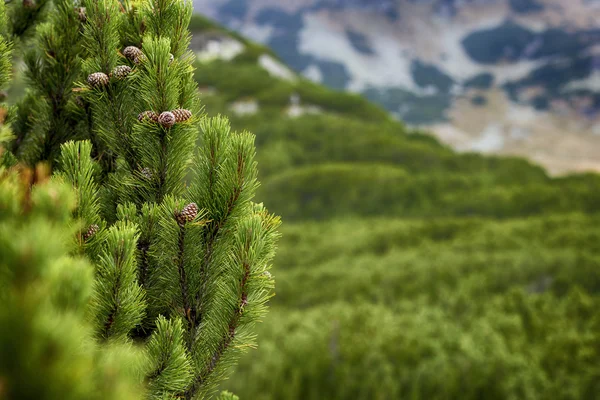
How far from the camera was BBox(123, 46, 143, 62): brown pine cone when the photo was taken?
255 centimetres

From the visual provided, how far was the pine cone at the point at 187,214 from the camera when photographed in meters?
2.23

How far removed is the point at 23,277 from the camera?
1.17m

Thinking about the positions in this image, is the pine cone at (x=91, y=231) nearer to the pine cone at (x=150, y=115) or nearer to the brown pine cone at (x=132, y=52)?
the pine cone at (x=150, y=115)

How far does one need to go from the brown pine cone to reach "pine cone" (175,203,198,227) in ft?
3.06

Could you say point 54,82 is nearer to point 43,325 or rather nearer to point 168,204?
point 168,204

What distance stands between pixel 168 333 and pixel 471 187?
4761 inches

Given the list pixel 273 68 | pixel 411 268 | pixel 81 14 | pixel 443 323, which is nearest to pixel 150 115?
pixel 81 14

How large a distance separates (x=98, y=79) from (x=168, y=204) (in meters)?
0.84

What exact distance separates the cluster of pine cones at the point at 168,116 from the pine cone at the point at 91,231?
608 mm

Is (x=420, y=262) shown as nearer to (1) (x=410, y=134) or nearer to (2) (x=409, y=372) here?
(2) (x=409, y=372)

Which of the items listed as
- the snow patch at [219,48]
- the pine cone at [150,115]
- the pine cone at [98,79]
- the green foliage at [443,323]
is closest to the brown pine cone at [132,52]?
the pine cone at [98,79]

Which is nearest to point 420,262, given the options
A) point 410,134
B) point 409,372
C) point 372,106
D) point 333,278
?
point 333,278

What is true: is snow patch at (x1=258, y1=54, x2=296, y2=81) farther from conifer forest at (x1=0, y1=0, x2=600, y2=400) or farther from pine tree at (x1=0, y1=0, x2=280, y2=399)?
pine tree at (x1=0, y1=0, x2=280, y2=399)

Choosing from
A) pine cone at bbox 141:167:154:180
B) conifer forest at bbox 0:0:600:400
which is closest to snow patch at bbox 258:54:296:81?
conifer forest at bbox 0:0:600:400
